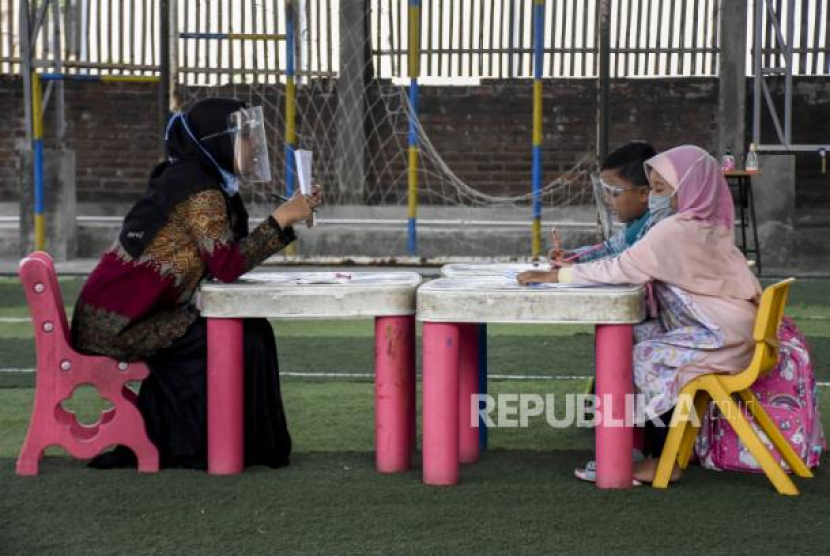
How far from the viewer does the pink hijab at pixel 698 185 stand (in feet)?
14.4

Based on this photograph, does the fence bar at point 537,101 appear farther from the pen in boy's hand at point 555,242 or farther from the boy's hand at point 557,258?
the boy's hand at point 557,258

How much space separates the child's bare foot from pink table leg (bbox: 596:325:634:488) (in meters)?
0.10

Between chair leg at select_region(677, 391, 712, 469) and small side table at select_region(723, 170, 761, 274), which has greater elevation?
small side table at select_region(723, 170, 761, 274)

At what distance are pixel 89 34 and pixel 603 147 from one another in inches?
249

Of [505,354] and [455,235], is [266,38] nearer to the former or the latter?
[455,235]

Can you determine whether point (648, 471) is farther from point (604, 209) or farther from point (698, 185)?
point (604, 209)

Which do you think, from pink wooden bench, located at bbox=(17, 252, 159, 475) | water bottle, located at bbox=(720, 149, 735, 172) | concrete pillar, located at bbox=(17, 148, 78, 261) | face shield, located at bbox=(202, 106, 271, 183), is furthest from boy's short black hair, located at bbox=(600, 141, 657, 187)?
concrete pillar, located at bbox=(17, 148, 78, 261)

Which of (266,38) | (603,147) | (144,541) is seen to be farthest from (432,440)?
(266,38)

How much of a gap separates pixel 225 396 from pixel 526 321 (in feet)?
3.13

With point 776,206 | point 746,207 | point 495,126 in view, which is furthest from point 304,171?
point 495,126

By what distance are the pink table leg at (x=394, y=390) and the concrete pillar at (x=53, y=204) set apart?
829 cm

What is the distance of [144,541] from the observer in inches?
147

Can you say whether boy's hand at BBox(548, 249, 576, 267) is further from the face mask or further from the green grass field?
the green grass field

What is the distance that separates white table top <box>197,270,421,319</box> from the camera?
14.3ft
